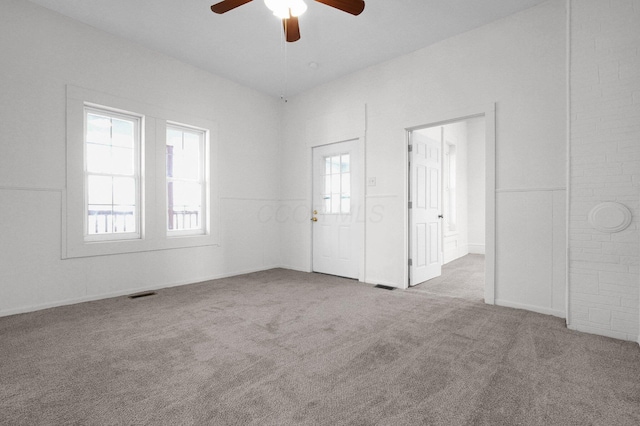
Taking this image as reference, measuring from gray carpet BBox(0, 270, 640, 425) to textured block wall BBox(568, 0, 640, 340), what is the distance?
33cm

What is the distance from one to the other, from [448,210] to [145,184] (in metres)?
5.82

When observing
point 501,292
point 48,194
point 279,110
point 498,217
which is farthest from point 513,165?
point 48,194

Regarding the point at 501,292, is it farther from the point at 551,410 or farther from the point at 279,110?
the point at 279,110

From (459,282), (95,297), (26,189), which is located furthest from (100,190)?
(459,282)

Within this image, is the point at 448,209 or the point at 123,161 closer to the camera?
the point at 123,161

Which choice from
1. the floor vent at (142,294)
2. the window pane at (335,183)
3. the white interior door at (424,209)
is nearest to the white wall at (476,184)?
the white interior door at (424,209)

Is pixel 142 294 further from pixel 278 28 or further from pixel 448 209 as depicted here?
pixel 448 209

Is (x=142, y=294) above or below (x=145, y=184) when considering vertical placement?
below

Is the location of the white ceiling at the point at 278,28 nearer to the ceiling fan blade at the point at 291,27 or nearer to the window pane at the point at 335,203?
the ceiling fan blade at the point at 291,27

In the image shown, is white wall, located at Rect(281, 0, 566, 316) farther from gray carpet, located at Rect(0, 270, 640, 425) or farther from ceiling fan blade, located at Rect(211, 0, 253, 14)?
ceiling fan blade, located at Rect(211, 0, 253, 14)

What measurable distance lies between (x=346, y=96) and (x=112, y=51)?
10.2 feet

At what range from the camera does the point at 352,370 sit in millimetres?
2006

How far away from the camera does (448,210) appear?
672 centimetres

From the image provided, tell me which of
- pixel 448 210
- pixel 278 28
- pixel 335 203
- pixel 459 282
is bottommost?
pixel 459 282
